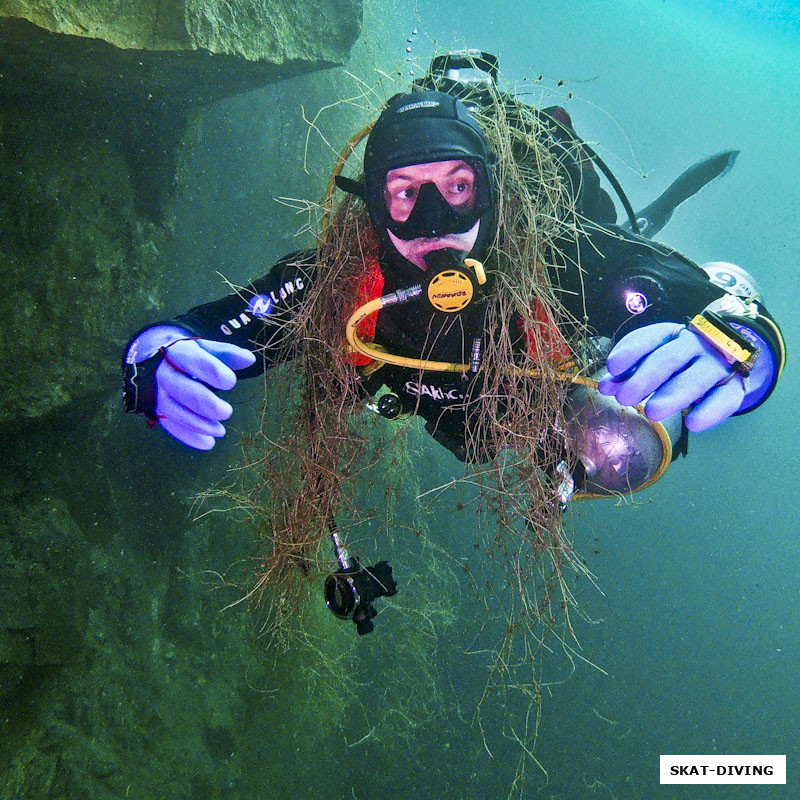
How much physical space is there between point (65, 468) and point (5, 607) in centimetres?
92

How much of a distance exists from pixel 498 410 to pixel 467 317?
0.41 m

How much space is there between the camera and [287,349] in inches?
85.1

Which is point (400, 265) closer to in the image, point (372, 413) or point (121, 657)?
point (372, 413)

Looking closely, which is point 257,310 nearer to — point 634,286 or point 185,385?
point 185,385

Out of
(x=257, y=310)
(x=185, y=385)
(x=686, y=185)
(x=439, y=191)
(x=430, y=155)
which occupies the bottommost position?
(x=185, y=385)

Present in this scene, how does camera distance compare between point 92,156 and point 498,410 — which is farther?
point 92,156

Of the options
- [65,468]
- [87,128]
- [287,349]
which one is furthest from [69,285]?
[287,349]

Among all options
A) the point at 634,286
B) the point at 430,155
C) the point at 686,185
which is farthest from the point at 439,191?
the point at 686,185

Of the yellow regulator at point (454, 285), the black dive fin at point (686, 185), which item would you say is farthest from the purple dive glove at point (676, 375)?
the black dive fin at point (686, 185)

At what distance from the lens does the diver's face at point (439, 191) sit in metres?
1.87

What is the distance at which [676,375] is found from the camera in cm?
162

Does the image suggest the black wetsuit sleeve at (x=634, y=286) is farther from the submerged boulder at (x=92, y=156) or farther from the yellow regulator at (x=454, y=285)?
the submerged boulder at (x=92, y=156)

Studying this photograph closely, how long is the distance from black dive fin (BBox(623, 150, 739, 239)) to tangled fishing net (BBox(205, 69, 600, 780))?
376 cm

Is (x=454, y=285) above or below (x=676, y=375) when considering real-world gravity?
above
